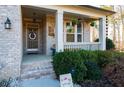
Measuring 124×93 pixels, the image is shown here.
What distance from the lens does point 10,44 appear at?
7.40 metres

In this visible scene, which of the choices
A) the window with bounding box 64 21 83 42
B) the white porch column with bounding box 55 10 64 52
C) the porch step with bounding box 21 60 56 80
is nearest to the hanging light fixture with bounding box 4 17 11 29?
the porch step with bounding box 21 60 56 80

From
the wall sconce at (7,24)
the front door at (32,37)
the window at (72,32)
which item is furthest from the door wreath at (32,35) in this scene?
the wall sconce at (7,24)

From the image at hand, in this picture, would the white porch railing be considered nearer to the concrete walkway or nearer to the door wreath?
the concrete walkway

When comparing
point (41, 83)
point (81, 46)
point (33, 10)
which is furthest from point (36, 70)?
point (81, 46)

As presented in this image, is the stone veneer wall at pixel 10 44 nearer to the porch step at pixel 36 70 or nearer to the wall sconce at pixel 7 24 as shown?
the wall sconce at pixel 7 24

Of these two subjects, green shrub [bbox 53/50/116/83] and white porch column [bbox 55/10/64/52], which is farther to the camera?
white porch column [bbox 55/10/64/52]

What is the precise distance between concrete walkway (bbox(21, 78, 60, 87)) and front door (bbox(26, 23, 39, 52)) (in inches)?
218

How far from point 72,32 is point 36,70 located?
20.8 ft

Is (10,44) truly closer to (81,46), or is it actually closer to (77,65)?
(77,65)

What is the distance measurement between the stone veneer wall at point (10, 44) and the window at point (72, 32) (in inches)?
253

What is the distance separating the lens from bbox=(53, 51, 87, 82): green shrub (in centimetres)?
708

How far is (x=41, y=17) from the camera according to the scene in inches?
511
